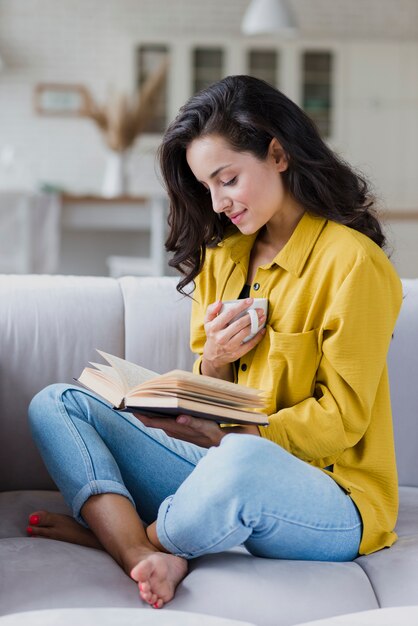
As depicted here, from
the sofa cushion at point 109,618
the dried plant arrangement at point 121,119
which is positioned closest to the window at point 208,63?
the dried plant arrangement at point 121,119

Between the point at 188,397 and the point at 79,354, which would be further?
the point at 79,354

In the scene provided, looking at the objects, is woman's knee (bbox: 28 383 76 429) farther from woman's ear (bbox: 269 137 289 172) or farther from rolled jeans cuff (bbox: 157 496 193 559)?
woman's ear (bbox: 269 137 289 172)

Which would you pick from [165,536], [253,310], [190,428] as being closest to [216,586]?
[165,536]

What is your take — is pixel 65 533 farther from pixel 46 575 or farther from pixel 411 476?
pixel 411 476

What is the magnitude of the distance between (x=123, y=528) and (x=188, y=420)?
0.23 m

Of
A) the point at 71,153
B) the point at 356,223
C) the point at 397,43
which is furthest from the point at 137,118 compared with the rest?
the point at 356,223

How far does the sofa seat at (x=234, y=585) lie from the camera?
4.46 feet

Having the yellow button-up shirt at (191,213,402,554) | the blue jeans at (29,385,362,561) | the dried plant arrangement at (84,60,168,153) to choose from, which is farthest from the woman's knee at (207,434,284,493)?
the dried plant arrangement at (84,60,168,153)

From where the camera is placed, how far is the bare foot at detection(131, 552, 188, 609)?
138cm

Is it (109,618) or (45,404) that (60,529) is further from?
(109,618)

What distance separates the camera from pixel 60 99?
727 cm

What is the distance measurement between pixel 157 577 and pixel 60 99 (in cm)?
636

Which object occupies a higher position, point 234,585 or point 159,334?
point 159,334

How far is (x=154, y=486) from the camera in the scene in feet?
5.49
